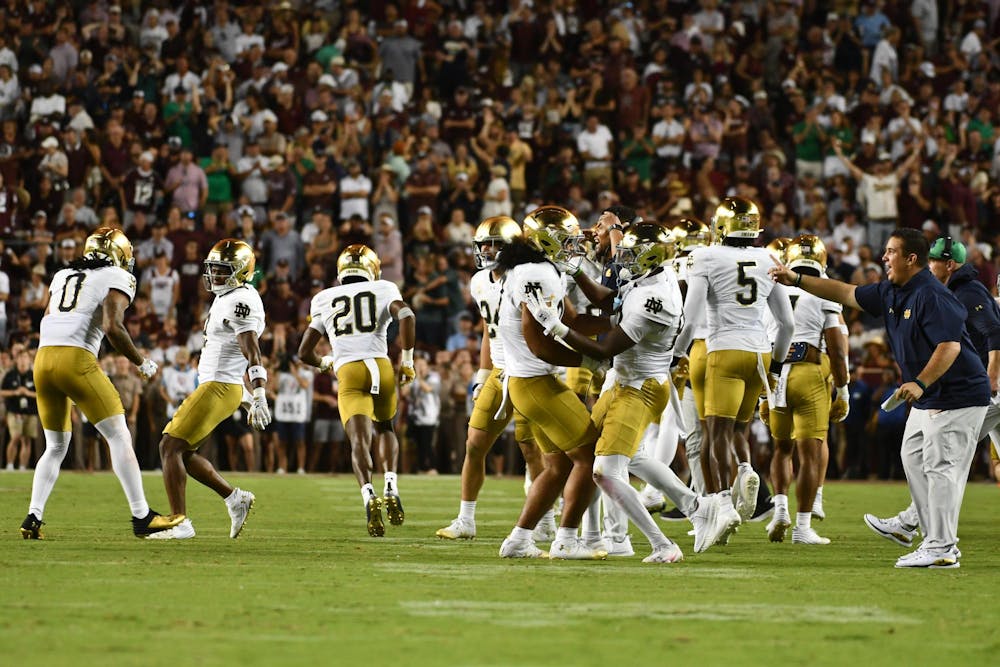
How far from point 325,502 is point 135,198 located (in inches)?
342

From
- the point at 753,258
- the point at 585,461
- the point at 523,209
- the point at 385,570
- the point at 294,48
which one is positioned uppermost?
the point at 294,48

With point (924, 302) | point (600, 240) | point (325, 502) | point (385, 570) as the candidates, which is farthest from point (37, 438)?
point (924, 302)

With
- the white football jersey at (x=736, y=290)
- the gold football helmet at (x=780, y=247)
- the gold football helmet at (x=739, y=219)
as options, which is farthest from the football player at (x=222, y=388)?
the gold football helmet at (x=780, y=247)

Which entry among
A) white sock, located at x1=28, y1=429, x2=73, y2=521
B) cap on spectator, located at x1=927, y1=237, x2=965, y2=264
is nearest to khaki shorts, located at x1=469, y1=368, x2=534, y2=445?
white sock, located at x1=28, y1=429, x2=73, y2=521

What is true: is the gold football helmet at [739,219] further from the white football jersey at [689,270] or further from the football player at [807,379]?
the football player at [807,379]

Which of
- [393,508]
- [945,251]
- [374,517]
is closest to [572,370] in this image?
[393,508]

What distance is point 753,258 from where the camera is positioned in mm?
10164

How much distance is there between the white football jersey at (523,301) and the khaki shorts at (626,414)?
39 cm

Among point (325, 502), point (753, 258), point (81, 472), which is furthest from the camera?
point (81, 472)

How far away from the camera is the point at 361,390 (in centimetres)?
1111

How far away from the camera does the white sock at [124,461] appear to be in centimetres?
963

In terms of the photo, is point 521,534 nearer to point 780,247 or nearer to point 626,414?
point 626,414

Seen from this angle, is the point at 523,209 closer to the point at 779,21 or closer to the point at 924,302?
the point at 779,21

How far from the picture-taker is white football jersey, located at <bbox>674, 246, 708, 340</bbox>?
10.4 metres
